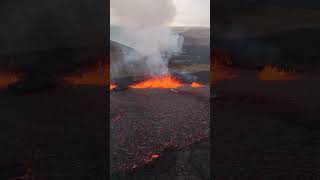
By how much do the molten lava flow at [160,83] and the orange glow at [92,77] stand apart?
635 mm

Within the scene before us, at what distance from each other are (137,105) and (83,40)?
106 cm

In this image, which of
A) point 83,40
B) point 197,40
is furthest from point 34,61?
point 197,40

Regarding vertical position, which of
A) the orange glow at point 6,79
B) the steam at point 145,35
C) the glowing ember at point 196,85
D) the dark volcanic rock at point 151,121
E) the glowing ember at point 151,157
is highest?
the steam at point 145,35

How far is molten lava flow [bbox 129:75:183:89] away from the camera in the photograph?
11.6ft

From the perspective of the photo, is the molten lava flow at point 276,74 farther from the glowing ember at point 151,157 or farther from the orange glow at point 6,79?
the orange glow at point 6,79

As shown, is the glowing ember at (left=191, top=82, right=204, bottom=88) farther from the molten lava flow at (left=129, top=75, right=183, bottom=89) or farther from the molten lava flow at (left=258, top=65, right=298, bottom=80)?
the molten lava flow at (left=258, top=65, right=298, bottom=80)

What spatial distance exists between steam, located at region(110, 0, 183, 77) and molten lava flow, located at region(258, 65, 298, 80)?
1210 mm

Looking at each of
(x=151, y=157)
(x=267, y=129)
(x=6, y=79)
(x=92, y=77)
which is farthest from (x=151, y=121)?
(x=6, y=79)

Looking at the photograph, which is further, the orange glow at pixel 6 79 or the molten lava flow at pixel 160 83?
the molten lava flow at pixel 160 83

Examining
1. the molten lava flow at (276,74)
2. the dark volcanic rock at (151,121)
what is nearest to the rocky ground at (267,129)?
the molten lava flow at (276,74)

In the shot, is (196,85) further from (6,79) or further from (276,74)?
(6,79)

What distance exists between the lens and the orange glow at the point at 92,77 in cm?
291

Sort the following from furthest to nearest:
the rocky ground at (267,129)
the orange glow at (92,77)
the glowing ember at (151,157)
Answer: the glowing ember at (151,157) → the orange glow at (92,77) → the rocky ground at (267,129)

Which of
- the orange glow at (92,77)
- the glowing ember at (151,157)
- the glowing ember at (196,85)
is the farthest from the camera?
the glowing ember at (196,85)
